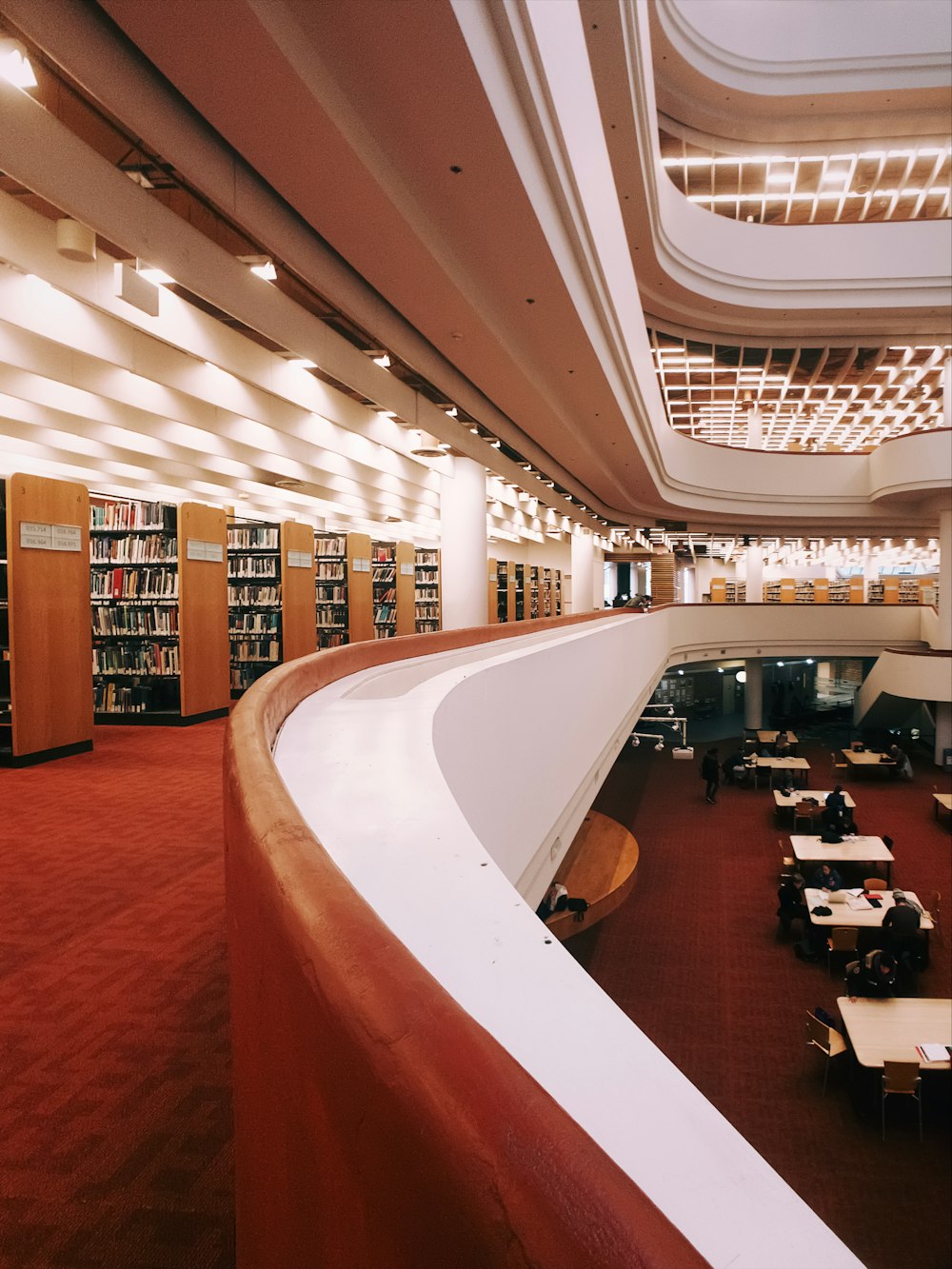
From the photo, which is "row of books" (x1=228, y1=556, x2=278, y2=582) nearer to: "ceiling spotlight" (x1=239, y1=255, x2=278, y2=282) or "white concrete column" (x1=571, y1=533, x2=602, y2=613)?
"ceiling spotlight" (x1=239, y1=255, x2=278, y2=282)

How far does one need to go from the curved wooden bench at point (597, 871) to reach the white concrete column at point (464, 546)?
317 centimetres

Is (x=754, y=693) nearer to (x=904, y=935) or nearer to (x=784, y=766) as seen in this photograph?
(x=784, y=766)

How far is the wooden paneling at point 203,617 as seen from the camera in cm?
864

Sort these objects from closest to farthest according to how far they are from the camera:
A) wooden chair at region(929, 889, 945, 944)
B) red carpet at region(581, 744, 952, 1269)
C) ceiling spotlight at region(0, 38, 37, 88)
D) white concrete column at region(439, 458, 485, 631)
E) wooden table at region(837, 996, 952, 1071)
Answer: ceiling spotlight at region(0, 38, 37, 88) < red carpet at region(581, 744, 952, 1269) < wooden table at region(837, 996, 952, 1071) < wooden chair at region(929, 889, 945, 944) < white concrete column at region(439, 458, 485, 631)

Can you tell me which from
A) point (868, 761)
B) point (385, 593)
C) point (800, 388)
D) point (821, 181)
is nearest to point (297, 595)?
point (385, 593)

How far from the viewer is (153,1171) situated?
1.96m

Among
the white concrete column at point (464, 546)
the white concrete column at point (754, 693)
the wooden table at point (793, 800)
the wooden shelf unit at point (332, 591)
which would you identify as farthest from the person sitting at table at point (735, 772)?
the wooden shelf unit at point (332, 591)

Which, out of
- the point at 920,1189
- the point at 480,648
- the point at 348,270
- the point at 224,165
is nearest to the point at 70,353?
the point at 348,270

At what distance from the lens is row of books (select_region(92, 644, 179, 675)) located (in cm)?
880

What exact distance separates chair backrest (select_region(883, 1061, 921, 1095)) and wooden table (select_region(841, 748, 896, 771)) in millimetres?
13030

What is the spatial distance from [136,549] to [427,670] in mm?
5829

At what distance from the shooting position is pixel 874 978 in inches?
287

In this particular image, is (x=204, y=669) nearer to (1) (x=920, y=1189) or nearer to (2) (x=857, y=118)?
(1) (x=920, y=1189)

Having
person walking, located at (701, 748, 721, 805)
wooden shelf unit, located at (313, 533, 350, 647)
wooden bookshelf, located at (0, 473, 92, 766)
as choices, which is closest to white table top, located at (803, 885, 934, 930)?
person walking, located at (701, 748, 721, 805)
